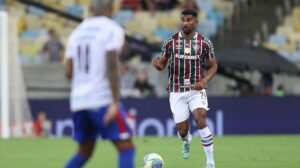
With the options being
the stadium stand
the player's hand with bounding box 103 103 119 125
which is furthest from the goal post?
the player's hand with bounding box 103 103 119 125

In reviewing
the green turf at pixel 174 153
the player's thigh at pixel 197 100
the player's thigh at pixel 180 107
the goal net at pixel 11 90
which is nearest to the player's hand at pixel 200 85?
the player's thigh at pixel 197 100

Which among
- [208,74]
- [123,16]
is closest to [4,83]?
[123,16]

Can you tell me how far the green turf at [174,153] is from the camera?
41.2ft

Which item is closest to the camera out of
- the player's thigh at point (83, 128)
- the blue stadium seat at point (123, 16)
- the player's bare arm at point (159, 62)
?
the player's thigh at point (83, 128)

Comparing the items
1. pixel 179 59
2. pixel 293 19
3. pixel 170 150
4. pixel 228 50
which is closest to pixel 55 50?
pixel 228 50

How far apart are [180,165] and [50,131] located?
1027 centimetres

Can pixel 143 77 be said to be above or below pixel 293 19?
below

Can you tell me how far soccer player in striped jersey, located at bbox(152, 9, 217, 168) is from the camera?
39.1ft

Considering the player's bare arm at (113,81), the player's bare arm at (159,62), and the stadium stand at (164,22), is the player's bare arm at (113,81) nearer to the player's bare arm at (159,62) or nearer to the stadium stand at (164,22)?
the player's bare arm at (159,62)

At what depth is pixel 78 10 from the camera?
→ 26.4 meters

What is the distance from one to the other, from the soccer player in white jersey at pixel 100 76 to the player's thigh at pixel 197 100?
13.5 ft

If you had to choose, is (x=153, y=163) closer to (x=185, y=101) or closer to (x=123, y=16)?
(x=185, y=101)

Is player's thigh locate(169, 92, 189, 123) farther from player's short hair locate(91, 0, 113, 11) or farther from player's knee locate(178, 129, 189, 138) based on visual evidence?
player's short hair locate(91, 0, 113, 11)

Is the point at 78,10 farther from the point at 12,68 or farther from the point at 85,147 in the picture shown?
the point at 85,147
